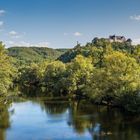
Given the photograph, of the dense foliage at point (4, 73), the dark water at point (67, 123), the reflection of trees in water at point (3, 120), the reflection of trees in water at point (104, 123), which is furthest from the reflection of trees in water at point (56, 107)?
the dense foliage at point (4, 73)

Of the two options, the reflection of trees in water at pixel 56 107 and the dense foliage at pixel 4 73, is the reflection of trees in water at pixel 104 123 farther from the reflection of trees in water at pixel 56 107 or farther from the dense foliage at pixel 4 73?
the dense foliage at pixel 4 73

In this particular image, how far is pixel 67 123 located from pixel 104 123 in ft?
20.1

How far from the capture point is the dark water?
48.1 m

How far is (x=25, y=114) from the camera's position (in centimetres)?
6838

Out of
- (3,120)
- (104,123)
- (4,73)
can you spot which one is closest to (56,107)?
(4,73)

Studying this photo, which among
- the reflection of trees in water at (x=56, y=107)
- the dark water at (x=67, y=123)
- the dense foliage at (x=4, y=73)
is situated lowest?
the dark water at (x=67, y=123)

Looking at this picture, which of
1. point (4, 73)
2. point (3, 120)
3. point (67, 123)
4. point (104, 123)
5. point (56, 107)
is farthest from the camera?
point (56, 107)

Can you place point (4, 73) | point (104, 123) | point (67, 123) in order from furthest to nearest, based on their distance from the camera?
point (4, 73) < point (67, 123) < point (104, 123)

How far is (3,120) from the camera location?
6038 cm

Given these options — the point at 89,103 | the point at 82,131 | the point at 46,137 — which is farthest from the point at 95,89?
the point at 46,137

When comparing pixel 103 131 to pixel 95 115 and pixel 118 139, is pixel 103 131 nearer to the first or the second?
pixel 118 139

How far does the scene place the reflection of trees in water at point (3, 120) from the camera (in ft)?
165

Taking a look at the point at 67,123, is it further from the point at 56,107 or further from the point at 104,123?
the point at 56,107

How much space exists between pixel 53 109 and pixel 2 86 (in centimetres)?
1188
